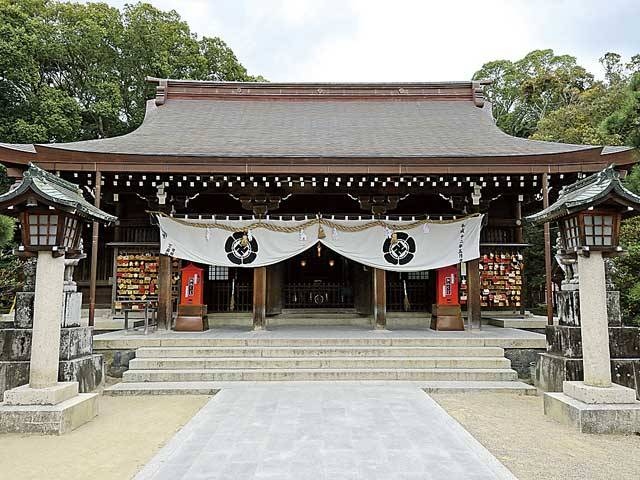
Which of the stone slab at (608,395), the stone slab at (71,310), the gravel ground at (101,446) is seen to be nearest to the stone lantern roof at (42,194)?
the stone slab at (71,310)

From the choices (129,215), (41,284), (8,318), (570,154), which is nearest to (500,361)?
(570,154)

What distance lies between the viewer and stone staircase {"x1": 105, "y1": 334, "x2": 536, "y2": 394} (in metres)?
6.80

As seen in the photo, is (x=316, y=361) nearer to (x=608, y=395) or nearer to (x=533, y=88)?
(x=608, y=395)

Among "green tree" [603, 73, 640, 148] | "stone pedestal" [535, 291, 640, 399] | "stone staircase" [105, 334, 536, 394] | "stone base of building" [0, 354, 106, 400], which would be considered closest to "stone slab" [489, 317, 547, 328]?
"stone staircase" [105, 334, 536, 394]

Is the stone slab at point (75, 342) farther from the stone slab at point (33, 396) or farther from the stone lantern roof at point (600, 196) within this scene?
the stone lantern roof at point (600, 196)

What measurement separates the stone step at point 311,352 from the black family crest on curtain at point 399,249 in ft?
6.65

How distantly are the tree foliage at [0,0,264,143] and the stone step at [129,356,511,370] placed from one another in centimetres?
1457

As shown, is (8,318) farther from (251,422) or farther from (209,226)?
(251,422)

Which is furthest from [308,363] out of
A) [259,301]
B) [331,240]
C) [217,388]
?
[331,240]

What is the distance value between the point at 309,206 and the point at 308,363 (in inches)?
165

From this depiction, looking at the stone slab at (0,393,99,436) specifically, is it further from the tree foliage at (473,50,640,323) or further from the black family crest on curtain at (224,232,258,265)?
the tree foliage at (473,50,640,323)

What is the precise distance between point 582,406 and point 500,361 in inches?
98.3

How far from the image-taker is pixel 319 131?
11.2m

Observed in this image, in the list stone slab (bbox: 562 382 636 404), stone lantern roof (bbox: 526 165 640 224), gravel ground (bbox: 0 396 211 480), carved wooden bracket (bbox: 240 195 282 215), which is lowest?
gravel ground (bbox: 0 396 211 480)
